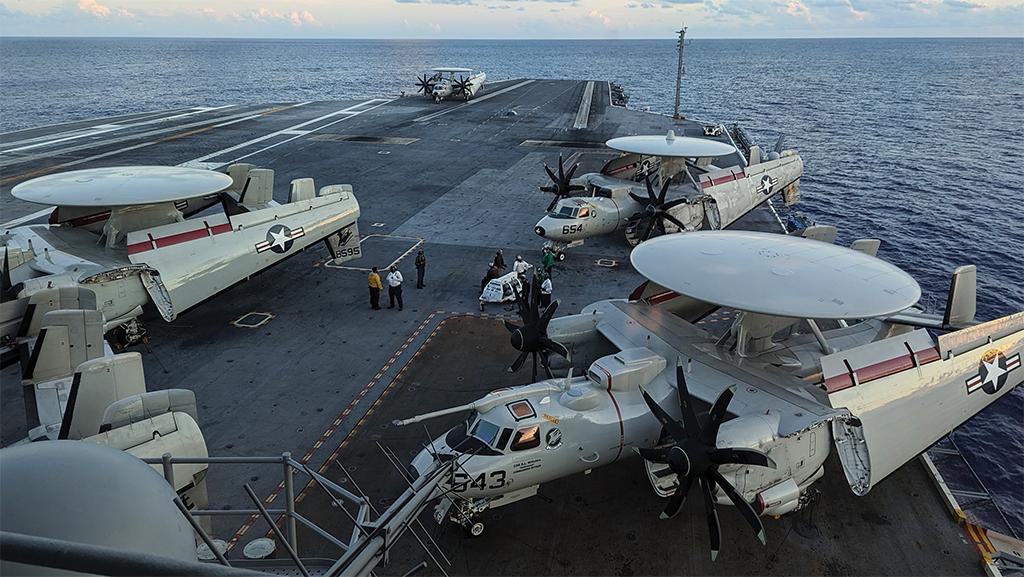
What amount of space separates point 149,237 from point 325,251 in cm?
1275


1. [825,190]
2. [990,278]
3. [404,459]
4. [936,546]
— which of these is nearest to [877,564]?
[936,546]

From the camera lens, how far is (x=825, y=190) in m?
67.9

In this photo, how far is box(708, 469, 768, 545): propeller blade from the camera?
14.6m

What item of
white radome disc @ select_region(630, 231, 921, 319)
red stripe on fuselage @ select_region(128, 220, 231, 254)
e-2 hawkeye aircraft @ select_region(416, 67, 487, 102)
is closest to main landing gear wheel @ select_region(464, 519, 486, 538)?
white radome disc @ select_region(630, 231, 921, 319)

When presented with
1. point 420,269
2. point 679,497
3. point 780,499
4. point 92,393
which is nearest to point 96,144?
point 420,269

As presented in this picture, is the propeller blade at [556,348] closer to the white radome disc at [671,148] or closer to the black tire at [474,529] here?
the black tire at [474,529]

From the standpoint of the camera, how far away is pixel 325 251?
127 feet

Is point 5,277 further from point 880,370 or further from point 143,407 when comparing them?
point 880,370

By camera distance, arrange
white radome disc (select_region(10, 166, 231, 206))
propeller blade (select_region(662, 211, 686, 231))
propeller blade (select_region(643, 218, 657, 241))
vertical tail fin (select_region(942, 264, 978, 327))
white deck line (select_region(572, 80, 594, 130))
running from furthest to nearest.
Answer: white deck line (select_region(572, 80, 594, 130))
propeller blade (select_region(643, 218, 657, 241))
propeller blade (select_region(662, 211, 686, 231))
white radome disc (select_region(10, 166, 231, 206))
vertical tail fin (select_region(942, 264, 978, 327))

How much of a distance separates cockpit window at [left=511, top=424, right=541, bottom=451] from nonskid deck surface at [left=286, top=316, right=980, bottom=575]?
2.47 meters

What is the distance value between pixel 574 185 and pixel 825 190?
39.5 m

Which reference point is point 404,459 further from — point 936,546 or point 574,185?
point 574,185

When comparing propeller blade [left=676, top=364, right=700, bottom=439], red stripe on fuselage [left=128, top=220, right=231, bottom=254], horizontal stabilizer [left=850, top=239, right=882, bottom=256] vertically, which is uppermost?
red stripe on fuselage [left=128, top=220, right=231, bottom=254]

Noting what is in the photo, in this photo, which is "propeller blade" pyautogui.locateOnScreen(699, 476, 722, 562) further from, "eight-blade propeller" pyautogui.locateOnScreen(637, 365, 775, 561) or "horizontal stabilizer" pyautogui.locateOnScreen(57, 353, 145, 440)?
"horizontal stabilizer" pyautogui.locateOnScreen(57, 353, 145, 440)
